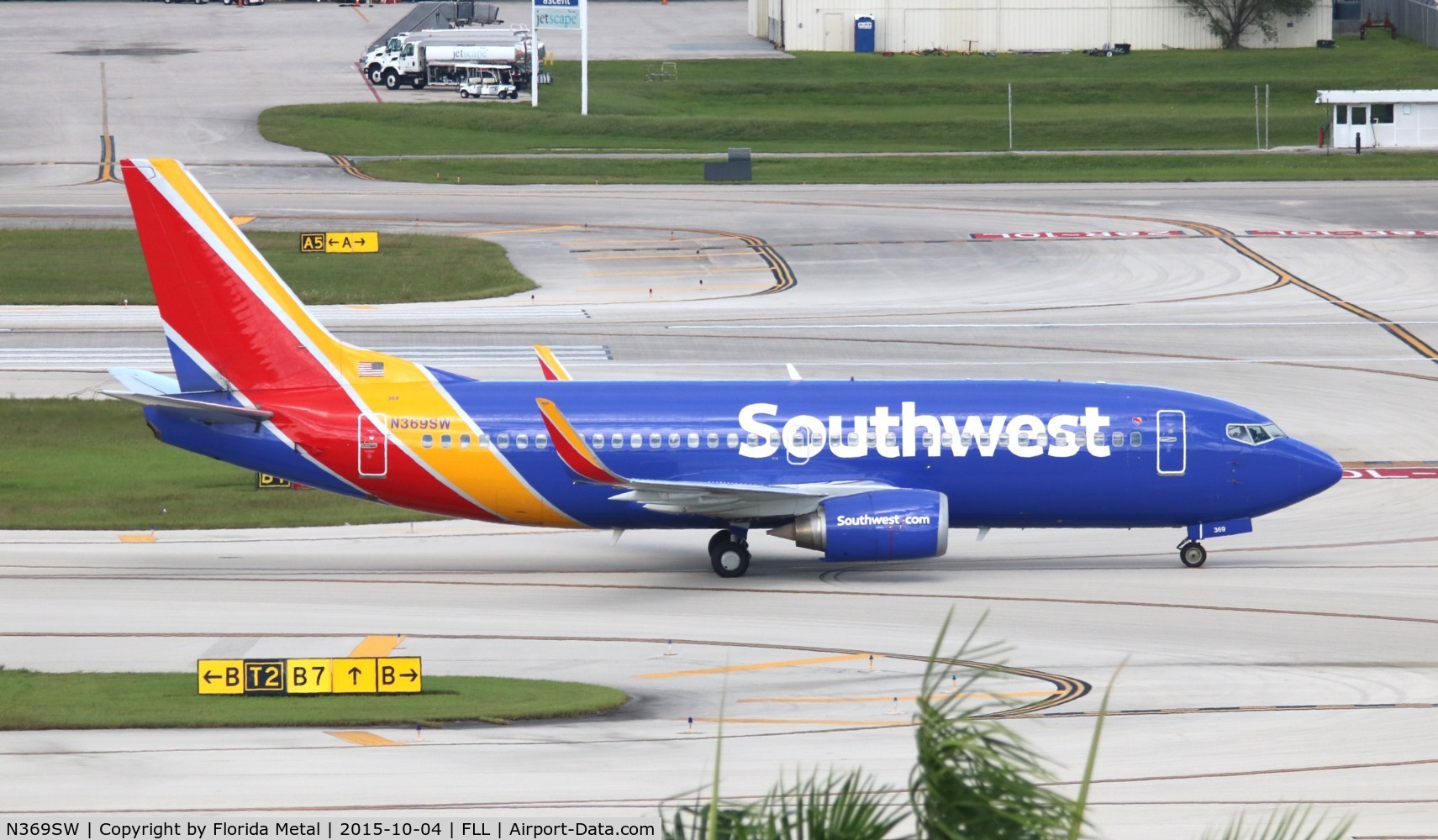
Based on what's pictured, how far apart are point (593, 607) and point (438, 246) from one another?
43383 millimetres

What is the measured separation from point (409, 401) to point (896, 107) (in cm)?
8166

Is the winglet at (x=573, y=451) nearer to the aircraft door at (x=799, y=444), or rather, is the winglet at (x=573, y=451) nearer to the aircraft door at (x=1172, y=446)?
the aircraft door at (x=799, y=444)

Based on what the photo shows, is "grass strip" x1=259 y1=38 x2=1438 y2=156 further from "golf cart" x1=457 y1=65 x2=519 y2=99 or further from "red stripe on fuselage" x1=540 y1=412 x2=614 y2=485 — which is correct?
A: "red stripe on fuselage" x1=540 y1=412 x2=614 y2=485

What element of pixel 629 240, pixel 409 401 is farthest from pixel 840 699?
pixel 629 240

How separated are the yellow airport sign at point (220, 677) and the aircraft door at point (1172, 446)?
60.3 ft

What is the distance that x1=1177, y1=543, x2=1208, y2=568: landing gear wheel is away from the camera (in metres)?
36.1

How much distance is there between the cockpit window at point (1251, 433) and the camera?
3578cm

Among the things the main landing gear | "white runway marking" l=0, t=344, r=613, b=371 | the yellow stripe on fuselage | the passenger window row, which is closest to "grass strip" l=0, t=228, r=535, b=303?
"white runway marking" l=0, t=344, r=613, b=371

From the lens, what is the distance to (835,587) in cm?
3475

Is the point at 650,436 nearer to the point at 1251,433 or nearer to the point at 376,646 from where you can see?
the point at 376,646

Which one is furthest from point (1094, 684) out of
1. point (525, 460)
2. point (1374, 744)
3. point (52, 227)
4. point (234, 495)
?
point (52, 227)

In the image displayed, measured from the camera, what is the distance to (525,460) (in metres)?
35.0

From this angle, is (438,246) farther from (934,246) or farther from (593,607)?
(593,607)

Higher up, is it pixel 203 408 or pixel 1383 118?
pixel 1383 118
